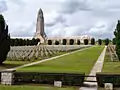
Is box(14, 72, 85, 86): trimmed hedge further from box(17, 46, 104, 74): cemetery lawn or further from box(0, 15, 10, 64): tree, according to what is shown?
box(0, 15, 10, 64): tree

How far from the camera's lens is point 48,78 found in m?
18.0

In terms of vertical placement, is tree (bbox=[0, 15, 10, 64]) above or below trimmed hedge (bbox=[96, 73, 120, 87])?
above

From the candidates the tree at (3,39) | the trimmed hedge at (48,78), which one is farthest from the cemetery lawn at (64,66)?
the tree at (3,39)

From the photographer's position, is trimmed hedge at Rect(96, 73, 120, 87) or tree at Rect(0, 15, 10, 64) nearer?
trimmed hedge at Rect(96, 73, 120, 87)

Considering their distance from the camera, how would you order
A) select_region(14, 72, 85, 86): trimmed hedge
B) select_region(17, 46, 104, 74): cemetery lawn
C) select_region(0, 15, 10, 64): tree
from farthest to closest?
select_region(0, 15, 10, 64): tree, select_region(17, 46, 104, 74): cemetery lawn, select_region(14, 72, 85, 86): trimmed hedge

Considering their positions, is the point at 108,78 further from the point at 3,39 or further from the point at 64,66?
the point at 3,39

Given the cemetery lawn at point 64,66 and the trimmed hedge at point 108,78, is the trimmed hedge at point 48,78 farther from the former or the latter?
the cemetery lawn at point 64,66

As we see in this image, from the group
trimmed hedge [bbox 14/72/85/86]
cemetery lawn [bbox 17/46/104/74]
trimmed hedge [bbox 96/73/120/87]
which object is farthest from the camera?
cemetery lawn [bbox 17/46/104/74]

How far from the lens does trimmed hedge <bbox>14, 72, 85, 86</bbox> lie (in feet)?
57.3

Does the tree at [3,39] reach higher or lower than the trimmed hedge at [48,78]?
higher

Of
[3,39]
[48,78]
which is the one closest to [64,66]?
[3,39]

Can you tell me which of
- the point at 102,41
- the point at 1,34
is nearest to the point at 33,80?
the point at 1,34

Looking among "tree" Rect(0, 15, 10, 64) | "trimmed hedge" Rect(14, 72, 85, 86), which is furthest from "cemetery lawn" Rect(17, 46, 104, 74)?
"tree" Rect(0, 15, 10, 64)

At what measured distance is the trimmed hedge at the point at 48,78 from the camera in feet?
57.3
